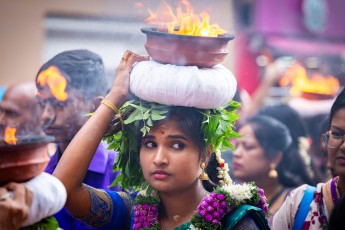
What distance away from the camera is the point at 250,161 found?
617 centimetres

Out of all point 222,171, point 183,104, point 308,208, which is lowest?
point 308,208

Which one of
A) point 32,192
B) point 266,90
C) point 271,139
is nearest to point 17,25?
point 266,90

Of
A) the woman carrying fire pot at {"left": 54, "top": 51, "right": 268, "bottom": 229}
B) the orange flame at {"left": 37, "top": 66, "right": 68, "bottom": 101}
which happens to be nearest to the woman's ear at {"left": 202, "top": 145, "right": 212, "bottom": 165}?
the woman carrying fire pot at {"left": 54, "top": 51, "right": 268, "bottom": 229}

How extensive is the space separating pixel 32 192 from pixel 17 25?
9797 millimetres

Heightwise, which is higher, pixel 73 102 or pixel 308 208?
pixel 73 102

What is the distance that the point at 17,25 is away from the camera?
12.3 m

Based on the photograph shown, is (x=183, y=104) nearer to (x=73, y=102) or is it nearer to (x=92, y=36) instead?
(x=73, y=102)

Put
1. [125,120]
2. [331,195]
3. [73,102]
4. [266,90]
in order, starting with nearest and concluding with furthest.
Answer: [125,120] → [331,195] → [73,102] → [266,90]

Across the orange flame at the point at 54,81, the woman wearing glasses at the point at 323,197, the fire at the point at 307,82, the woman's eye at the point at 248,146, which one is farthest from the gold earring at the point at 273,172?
the fire at the point at 307,82

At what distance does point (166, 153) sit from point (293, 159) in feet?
9.85

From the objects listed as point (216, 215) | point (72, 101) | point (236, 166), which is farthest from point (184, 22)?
point (236, 166)

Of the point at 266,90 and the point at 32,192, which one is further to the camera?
the point at 266,90

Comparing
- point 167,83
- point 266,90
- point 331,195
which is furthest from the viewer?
point 266,90

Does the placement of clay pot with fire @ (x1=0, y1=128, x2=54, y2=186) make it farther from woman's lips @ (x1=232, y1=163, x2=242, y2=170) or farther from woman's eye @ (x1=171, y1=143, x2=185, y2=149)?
woman's lips @ (x1=232, y1=163, x2=242, y2=170)
